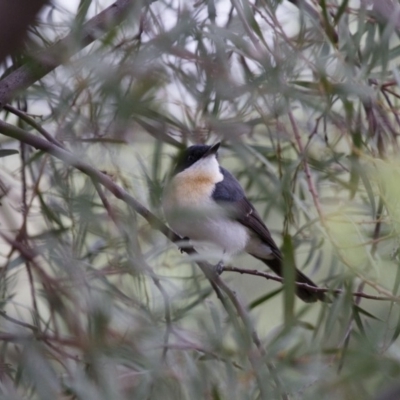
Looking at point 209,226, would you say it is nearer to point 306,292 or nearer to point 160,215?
point 306,292

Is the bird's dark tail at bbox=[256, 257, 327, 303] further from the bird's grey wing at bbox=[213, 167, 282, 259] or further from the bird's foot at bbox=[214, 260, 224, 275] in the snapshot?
the bird's grey wing at bbox=[213, 167, 282, 259]

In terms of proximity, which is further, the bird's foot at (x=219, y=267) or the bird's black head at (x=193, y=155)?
the bird's black head at (x=193, y=155)

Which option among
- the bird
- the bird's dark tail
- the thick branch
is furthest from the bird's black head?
the thick branch

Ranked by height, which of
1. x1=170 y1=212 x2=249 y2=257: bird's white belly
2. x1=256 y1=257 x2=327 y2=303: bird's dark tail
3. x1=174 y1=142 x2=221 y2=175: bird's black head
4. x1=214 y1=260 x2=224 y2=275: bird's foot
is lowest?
x1=256 y1=257 x2=327 y2=303: bird's dark tail

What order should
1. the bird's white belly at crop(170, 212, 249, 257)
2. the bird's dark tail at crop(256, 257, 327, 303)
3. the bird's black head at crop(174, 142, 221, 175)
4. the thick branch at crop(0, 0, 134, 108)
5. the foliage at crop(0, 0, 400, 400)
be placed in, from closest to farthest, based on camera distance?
the foliage at crop(0, 0, 400, 400)
the thick branch at crop(0, 0, 134, 108)
the bird's dark tail at crop(256, 257, 327, 303)
the bird's black head at crop(174, 142, 221, 175)
the bird's white belly at crop(170, 212, 249, 257)

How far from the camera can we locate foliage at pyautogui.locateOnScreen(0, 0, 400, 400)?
3.98 ft

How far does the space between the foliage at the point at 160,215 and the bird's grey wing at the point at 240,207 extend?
474 millimetres

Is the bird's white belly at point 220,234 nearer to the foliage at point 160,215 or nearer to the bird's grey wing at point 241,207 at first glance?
the bird's grey wing at point 241,207

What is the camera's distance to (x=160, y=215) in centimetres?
176

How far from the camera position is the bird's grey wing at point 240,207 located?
2.53 metres

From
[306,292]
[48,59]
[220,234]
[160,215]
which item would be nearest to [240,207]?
[220,234]

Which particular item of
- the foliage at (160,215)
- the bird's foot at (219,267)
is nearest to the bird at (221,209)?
the bird's foot at (219,267)

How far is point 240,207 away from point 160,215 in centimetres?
80

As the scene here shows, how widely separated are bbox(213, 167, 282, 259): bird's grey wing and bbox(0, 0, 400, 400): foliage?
0.47 meters
